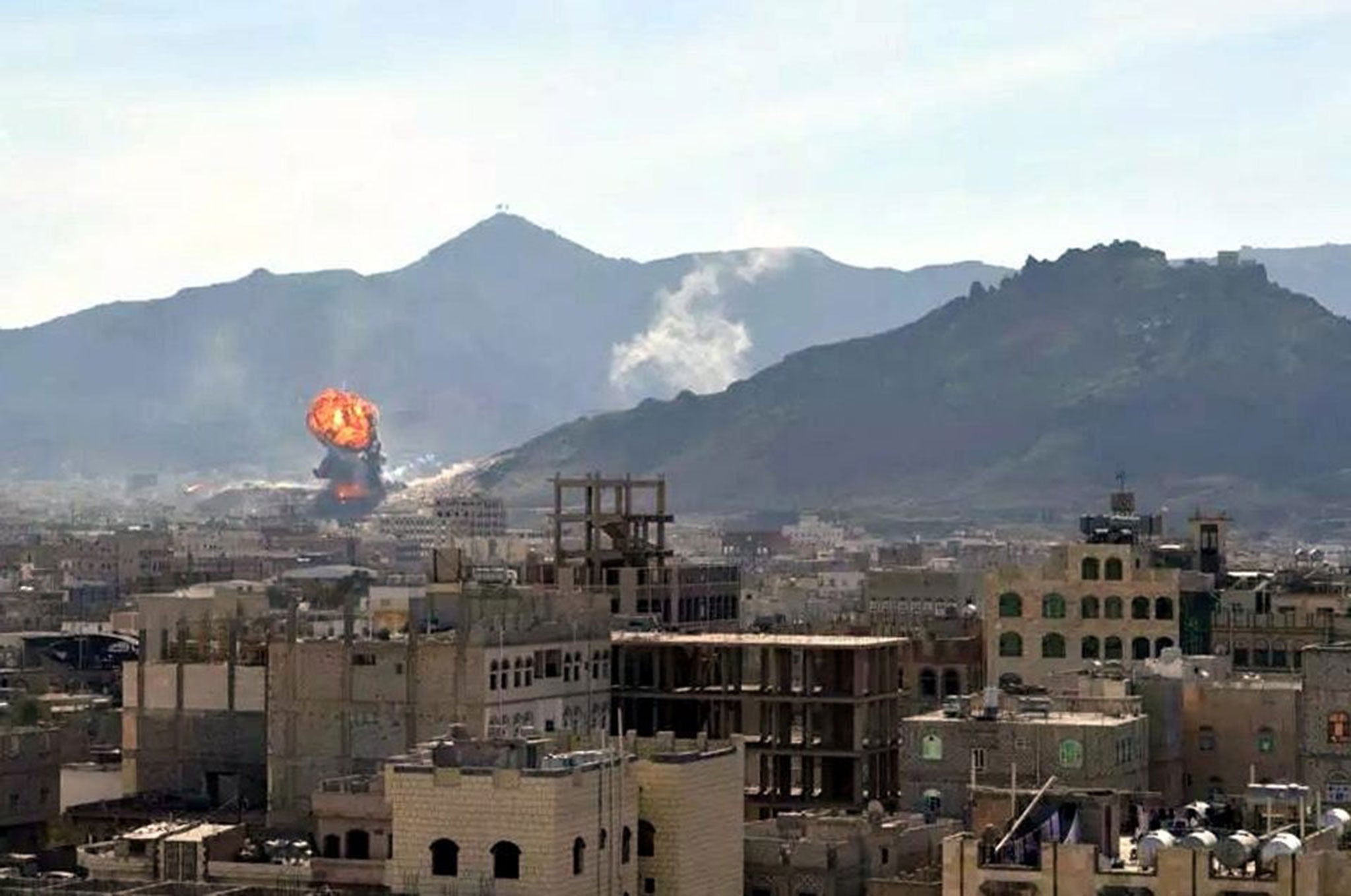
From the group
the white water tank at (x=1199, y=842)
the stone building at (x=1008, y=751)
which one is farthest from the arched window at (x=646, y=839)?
the stone building at (x=1008, y=751)

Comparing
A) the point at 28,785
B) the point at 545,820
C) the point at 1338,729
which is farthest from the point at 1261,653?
the point at 545,820

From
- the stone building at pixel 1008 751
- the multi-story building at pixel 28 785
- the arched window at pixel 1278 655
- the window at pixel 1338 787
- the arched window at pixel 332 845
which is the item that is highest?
the arched window at pixel 1278 655

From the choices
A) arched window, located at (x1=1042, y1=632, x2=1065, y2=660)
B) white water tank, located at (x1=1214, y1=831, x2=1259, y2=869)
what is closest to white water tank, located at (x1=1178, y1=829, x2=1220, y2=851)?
white water tank, located at (x1=1214, y1=831, x2=1259, y2=869)

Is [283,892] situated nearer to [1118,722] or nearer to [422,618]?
[1118,722]

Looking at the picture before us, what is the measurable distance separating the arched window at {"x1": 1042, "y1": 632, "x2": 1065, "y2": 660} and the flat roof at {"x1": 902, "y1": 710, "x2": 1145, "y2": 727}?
82.0 ft

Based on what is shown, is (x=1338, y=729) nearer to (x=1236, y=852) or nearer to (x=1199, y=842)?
(x=1199, y=842)

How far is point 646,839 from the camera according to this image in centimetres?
7500

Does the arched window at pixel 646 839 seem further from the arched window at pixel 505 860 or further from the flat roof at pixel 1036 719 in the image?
the flat roof at pixel 1036 719

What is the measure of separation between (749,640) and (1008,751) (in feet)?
56.8

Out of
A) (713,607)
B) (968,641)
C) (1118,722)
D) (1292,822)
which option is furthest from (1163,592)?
(1292,822)

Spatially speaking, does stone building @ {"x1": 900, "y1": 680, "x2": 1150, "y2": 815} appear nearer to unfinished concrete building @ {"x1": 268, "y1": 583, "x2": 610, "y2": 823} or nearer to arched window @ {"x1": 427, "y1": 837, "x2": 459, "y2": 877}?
unfinished concrete building @ {"x1": 268, "y1": 583, "x2": 610, "y2": 823}

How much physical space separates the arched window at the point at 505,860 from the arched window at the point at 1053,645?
5511 cm

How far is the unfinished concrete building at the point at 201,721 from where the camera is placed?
105625 mm

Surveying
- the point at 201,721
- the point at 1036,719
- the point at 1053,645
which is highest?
the point at 1053,645
